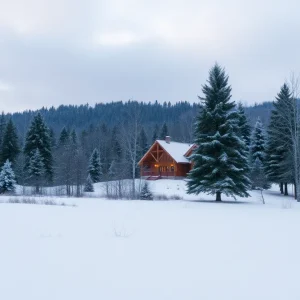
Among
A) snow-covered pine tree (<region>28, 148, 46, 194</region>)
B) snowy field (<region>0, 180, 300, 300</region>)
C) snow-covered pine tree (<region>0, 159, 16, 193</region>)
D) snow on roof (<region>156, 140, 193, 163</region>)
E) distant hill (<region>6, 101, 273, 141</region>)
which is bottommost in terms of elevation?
snowy field (<region>0, 180, 300, 300</region>)

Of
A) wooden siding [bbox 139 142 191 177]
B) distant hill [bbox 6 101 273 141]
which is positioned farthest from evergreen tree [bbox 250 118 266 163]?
distant hill [bbox 6 101 273 141]

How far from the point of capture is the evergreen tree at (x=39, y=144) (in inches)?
1692

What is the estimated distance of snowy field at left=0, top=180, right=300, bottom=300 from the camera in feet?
14.3

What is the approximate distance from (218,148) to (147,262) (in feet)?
60.8

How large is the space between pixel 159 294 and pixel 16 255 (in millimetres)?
3224

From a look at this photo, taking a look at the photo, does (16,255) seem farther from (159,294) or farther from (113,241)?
(159,294)

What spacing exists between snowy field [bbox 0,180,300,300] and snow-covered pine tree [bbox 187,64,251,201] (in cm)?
1305

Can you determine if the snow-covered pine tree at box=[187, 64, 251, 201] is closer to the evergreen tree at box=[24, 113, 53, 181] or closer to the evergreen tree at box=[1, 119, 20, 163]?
the evergreen tree at box=[24, 113, 53, 181]

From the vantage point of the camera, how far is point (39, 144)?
141 feet

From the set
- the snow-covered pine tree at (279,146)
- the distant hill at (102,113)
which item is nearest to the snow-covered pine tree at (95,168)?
the snow-covered pine tree at (279,146)

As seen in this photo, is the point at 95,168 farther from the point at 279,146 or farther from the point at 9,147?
the point at 279,146

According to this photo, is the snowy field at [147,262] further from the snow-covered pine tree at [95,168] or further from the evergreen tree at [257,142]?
the snow-covered pine tree at [95,168]

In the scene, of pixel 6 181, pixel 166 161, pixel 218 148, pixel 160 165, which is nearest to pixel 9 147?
pixel 6 181

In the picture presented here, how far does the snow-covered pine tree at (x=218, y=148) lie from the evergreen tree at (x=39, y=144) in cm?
2604
